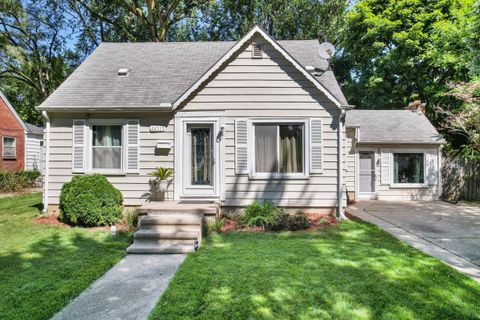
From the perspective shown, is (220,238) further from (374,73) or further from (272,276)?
(374,73)

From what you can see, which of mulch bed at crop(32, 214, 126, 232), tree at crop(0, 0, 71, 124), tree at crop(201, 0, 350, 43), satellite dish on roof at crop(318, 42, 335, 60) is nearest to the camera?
mulch bed at crop(32, 214, 126, 232)

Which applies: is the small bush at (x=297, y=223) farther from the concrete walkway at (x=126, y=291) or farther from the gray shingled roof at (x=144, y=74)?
the gray shingled roof at (x=144, y=74)

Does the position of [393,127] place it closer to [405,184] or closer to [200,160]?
[405,184]

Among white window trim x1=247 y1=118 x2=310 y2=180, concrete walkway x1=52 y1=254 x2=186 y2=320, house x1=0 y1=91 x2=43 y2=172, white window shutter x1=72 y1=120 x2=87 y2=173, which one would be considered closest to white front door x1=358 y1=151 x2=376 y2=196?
white window trim x1=247 y1=118 x2=310 y2=180

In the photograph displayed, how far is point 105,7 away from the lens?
69.1 feet

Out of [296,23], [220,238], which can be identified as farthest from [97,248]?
[296,23]

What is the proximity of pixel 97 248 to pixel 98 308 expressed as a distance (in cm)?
255

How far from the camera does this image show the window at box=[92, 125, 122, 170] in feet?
27.6

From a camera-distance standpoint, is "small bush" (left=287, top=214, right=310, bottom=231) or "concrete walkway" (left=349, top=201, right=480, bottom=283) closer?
"concrete walkway" (left=349, top=201, right=480, bottom=283)

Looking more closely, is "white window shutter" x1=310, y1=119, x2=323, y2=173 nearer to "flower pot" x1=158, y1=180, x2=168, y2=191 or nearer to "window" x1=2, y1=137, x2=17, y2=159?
"flower pot" x1=158, y1=180, x2=168, y2=191

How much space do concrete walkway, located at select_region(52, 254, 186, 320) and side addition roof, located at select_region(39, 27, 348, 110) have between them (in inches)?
175

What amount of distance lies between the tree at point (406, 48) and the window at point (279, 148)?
12214mm

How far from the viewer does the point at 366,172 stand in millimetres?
12711

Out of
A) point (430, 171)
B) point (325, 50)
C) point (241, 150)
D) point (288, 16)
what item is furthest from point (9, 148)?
point (430, 171)
